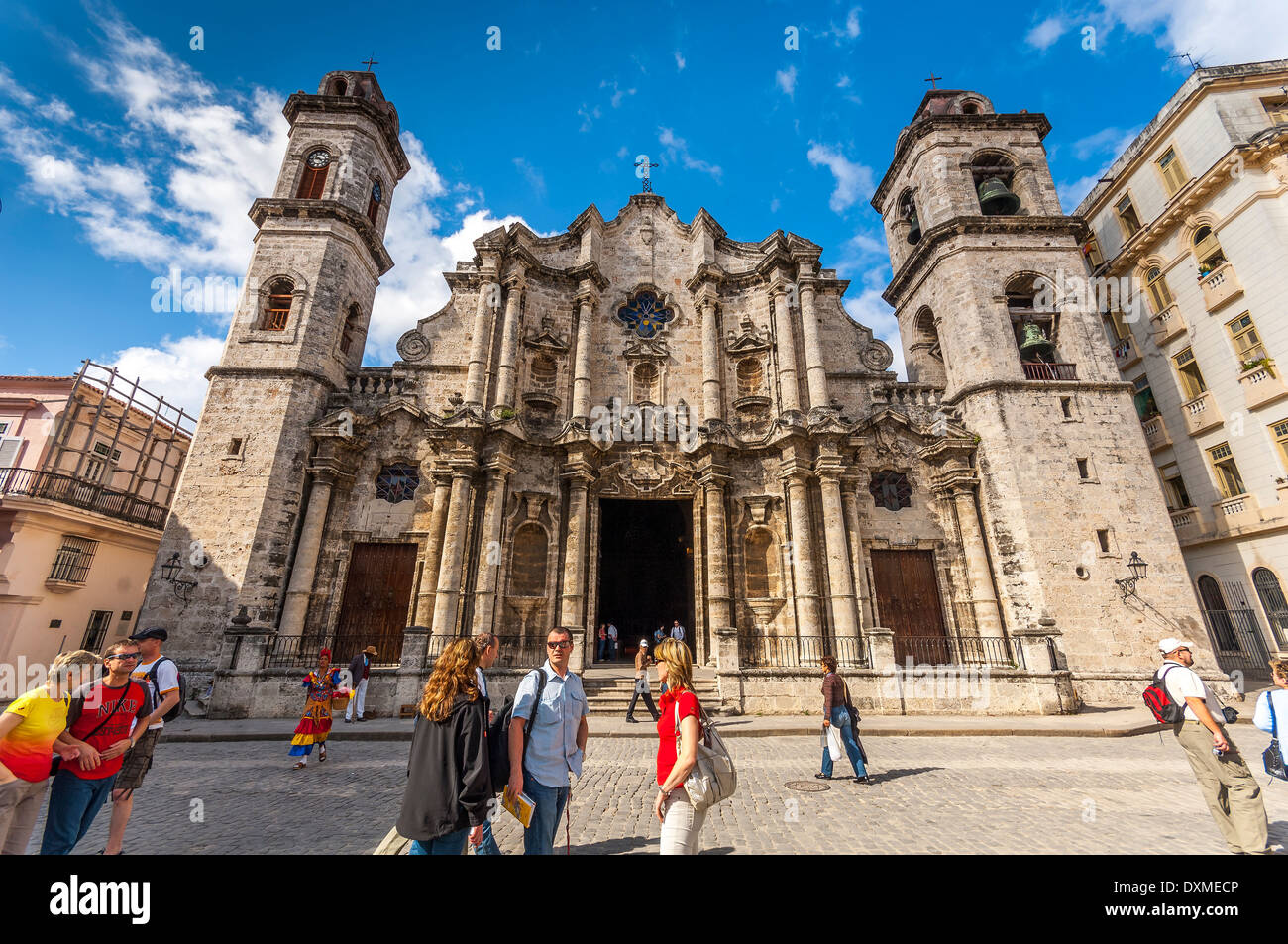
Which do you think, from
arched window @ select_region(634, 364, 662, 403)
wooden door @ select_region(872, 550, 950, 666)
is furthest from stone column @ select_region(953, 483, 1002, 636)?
arched window @ select_region(634, 364, 662, 403)

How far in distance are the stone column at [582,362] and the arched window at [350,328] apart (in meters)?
8.25

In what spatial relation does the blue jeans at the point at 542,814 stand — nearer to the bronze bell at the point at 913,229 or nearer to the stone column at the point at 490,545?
the stone column at the point at 490,545

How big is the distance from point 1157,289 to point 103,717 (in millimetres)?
32870

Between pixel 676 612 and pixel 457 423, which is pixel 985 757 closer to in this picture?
pixel 676 612

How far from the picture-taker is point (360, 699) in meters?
12.5

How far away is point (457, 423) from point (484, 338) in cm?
381

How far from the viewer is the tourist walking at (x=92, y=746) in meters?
3.86

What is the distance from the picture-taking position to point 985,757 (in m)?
9.06

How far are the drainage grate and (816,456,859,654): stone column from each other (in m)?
7.37

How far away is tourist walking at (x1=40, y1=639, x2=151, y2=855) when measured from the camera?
386 centimetres

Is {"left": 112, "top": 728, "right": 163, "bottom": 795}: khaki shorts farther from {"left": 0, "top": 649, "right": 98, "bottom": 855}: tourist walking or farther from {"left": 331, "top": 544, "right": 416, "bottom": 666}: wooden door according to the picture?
{"left": 331, "top": 544, "right": 416, "bottom": 666}: wooden door

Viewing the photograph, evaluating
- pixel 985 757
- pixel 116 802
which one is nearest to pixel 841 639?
pixel 985 757

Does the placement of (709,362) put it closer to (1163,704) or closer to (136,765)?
(1163,704)
